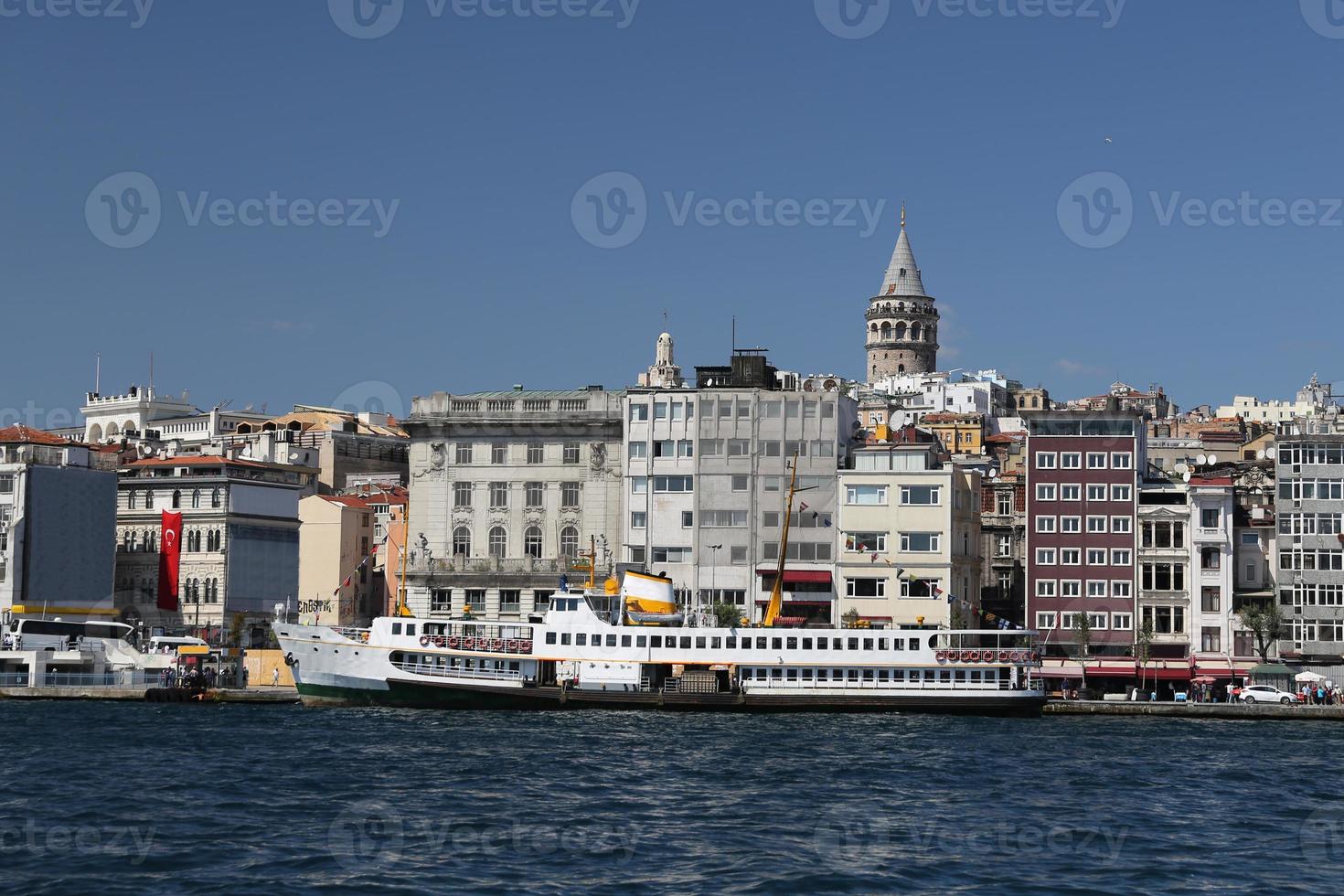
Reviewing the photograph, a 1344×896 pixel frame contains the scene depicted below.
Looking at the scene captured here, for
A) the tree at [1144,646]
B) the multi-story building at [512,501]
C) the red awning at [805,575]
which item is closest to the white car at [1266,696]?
the tree at [1144,646]

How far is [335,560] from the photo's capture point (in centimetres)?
11900

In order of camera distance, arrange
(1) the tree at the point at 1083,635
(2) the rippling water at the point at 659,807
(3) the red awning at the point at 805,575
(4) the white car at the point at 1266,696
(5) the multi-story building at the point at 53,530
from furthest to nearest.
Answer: (5) the multi-story building at the point at 53,530
(3) the red awning at the point at 805,575
(1) the tree at the point at 1083,635
(4) the white car at the point at 1266,696
(2) the rippling water at the point at 659,807

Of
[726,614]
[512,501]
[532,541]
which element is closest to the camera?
[726,614]

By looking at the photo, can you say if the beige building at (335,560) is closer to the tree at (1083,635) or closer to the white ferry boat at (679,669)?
the white ferry boat at (679,669)

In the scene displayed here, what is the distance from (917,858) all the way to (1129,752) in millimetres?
24510

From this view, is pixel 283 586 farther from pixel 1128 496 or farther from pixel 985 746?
pixel 985 746

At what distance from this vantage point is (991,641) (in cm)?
8731

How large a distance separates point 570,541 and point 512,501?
138 inches

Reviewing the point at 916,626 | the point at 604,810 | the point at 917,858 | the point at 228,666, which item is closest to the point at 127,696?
the point at 228,666

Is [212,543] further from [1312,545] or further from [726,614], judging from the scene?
[1312,545]

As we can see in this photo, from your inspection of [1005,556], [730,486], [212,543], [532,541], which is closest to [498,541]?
[532,541]

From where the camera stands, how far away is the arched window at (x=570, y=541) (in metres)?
98.1

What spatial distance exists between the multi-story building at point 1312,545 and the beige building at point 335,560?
52.5 m

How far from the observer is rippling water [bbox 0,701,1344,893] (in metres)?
38.9
